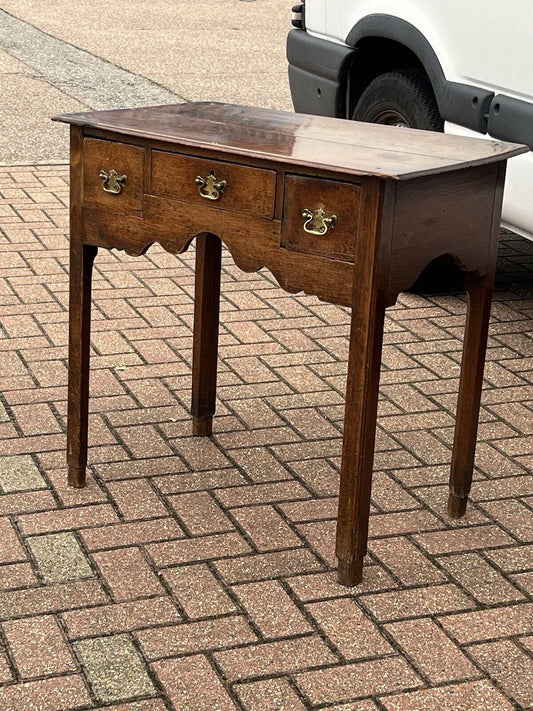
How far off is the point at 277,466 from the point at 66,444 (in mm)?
665

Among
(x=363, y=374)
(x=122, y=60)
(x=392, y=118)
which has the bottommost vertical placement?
(x=122, y=60)

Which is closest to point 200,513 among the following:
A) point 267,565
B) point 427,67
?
point 267,565

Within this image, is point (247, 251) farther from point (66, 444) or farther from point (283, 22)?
point (283, 22)

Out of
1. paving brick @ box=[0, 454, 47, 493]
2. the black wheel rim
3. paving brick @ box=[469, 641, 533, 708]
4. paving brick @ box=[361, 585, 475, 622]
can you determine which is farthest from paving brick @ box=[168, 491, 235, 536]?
the black wheel rim

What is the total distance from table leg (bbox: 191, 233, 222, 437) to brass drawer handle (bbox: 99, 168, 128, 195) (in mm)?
514

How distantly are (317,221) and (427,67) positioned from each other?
2.46 metres

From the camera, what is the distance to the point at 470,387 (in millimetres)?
3434

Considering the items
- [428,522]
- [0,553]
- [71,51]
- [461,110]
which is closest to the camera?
[0,553]

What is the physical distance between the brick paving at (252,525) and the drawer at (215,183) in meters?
0.94

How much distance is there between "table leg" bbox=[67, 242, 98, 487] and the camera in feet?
11.2

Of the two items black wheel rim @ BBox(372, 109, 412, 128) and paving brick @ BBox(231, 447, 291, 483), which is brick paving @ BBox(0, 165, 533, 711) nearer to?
paving brick @ BBox(231, 447, 291, 483)

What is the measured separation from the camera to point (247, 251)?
303 cm

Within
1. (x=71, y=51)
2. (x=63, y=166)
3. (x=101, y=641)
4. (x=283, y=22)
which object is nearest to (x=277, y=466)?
(x=101, y=641)

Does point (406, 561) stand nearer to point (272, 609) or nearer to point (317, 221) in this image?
point (272, 609)
